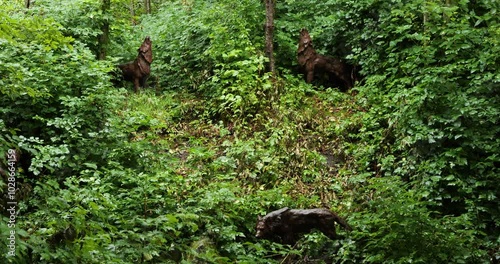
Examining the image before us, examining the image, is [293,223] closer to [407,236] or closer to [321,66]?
[407,236]

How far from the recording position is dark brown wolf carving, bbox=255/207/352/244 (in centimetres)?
675

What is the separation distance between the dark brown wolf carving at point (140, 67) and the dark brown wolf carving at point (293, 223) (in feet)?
20.8

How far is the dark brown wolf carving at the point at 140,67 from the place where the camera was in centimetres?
1198

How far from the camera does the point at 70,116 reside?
300 inches

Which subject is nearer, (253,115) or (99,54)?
(253,115)

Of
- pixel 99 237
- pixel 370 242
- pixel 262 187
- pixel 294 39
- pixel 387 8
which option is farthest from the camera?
pixel 294 39

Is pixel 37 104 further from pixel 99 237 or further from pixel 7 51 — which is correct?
pixel 99 237

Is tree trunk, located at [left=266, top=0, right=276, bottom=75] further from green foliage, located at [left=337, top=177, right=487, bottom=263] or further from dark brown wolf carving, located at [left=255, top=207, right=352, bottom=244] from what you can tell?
green foliage, located at [left=337, top=177, right=487, bottom=263]

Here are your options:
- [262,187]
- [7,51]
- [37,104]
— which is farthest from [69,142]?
[262,187]

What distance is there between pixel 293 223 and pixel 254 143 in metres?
2.59

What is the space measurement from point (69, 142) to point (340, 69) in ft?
22.7

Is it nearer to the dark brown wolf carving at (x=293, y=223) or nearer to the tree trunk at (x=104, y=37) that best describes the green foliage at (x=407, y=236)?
the dark brown wolf carving at (x=293, y=223)

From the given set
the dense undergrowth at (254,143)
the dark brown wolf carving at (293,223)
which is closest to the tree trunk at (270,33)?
A: the dense undergrowth at (254,143)

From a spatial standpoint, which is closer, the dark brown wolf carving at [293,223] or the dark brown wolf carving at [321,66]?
the dark brown wolf carving at [293,223]
